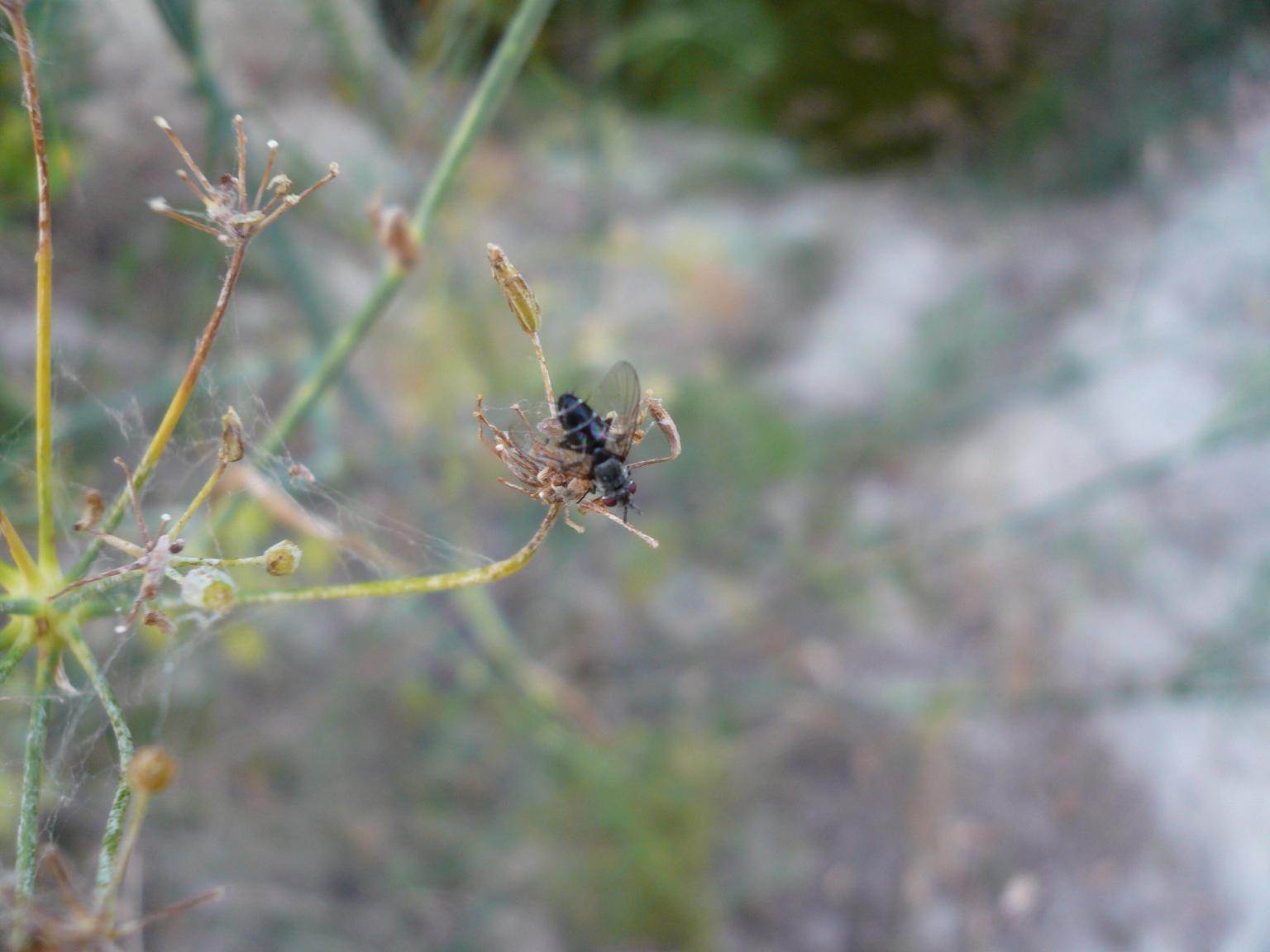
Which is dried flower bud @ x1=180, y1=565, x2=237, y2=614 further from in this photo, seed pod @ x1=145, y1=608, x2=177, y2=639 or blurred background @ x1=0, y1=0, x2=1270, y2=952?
blurred background @ x1=0, y1=0, x2=1270, y2=952

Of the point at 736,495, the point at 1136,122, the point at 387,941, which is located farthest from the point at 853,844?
the point at 1136,122

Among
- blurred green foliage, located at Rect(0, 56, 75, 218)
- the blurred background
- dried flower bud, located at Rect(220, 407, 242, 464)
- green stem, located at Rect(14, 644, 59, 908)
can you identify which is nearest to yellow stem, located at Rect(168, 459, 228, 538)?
dried flower bud, located at Rect(220, 407, 242, 464)

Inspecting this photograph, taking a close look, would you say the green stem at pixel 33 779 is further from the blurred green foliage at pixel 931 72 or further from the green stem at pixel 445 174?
the blurred green foliage at pixel 931 72

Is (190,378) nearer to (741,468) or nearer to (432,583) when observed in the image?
(432,583)

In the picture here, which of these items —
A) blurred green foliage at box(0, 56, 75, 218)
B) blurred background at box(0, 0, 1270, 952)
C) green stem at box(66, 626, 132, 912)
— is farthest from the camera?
blurred background at box(0, 0, 1270, 952)

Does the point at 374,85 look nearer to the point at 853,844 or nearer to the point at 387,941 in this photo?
the point at 387,941

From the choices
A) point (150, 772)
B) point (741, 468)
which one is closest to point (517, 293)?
point (150, 772)
